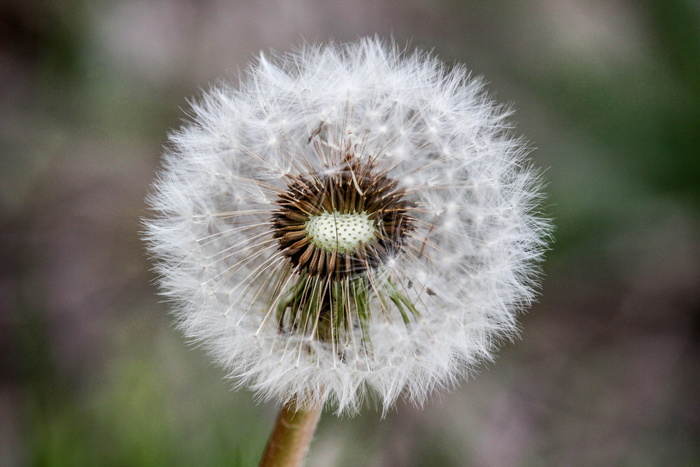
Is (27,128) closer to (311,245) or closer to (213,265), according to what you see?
(213,265)

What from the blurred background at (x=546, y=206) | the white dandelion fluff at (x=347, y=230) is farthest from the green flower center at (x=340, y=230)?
the blurred background at (x=546, y=206)

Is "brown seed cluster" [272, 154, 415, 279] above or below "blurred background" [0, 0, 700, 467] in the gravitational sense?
below

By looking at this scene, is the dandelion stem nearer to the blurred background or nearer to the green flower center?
the green flower center

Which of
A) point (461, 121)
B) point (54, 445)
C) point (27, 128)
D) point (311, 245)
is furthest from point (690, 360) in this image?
point (27, 128)

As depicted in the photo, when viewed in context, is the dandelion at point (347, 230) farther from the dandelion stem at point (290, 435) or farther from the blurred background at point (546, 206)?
the blurred background at point (546, 206)


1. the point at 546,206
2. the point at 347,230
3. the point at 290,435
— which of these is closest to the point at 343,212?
the point at 347,230

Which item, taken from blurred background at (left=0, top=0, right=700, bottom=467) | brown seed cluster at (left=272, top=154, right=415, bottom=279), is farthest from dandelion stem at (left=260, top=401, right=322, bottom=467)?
blurred background at (left=0, top=0, right=700, bottom=467)
